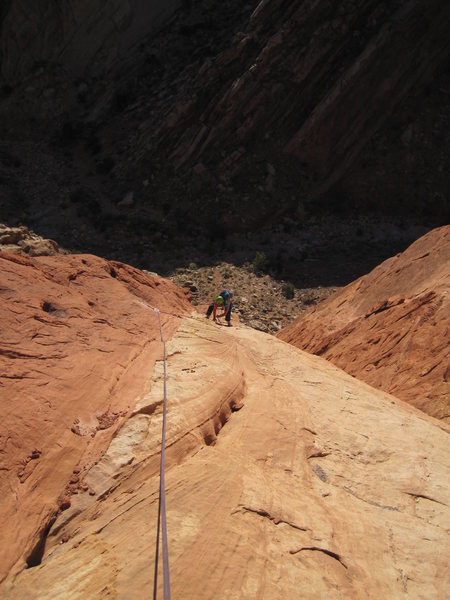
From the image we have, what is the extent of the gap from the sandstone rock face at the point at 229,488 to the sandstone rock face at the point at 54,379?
25mm

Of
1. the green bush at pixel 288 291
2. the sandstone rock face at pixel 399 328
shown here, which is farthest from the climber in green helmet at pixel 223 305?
the green bush at pixel 288 291

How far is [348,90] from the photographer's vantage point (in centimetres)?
2573

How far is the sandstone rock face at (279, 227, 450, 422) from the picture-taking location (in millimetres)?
8789

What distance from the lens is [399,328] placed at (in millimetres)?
10516

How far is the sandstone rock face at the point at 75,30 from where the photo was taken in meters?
28.1

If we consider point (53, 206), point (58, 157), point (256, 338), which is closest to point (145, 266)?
point (53, 206)

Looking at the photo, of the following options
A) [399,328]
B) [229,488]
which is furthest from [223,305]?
[229,488]

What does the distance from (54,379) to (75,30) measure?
30.1 metres

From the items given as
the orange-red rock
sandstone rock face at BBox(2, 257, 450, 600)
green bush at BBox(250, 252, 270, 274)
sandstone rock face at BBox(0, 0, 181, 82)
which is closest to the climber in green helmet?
sandstone rock face at BBox(2, 257, 450, 600)

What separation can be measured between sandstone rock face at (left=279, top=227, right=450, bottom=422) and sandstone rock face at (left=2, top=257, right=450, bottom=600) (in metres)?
2.22

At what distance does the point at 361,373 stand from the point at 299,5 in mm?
22455

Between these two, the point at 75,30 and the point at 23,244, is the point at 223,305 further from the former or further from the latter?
the point at 75,30

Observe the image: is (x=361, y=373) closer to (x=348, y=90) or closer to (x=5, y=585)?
(x=5, y=585)

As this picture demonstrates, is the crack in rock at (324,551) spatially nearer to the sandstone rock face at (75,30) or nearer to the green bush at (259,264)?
the green bush at (259,264)
